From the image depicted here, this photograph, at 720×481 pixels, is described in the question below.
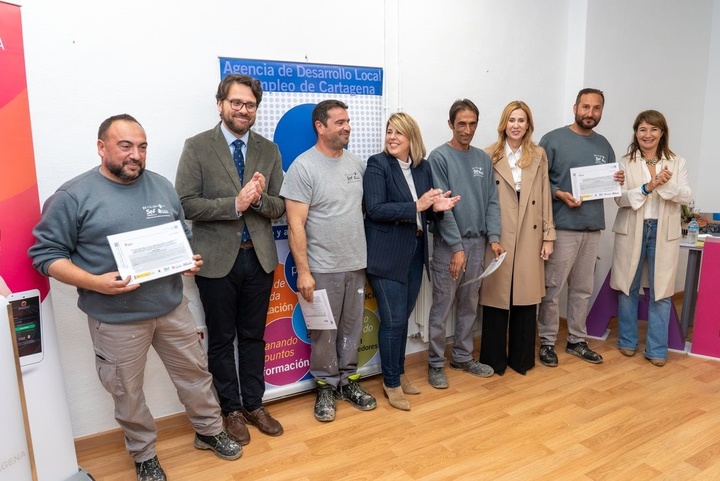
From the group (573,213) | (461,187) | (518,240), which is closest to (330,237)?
(461,187)

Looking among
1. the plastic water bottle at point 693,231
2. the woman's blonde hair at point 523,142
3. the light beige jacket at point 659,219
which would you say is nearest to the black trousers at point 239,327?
the woman's blonde hair at point 523,142

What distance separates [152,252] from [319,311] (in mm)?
1032

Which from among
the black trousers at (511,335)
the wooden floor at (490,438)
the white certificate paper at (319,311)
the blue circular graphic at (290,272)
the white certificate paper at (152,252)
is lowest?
the wooden floor at (490,438)

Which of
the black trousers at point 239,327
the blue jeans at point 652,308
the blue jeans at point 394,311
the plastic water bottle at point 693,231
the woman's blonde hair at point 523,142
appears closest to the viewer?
the black trousers at point 239,327

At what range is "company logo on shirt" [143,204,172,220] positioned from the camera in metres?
2.14

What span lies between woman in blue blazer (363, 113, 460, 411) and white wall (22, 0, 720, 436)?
0.53 m

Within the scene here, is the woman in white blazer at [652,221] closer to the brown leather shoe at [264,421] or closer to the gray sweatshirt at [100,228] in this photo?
the brown leather shoe at [264,421]

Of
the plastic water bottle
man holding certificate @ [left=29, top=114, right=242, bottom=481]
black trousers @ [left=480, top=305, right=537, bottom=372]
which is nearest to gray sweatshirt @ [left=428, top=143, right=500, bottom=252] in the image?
black trousers @ [left=480, top=305, right=537, bottom=372]

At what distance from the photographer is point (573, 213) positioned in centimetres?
351

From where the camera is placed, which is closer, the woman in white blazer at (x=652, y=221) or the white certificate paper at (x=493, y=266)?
the white certificate paper at (x=493, y=266)

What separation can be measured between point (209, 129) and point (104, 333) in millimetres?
1144

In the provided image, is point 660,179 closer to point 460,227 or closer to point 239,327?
point 460,227

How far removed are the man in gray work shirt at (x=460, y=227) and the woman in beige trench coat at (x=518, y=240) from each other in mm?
100

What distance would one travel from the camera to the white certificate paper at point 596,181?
3422mm
